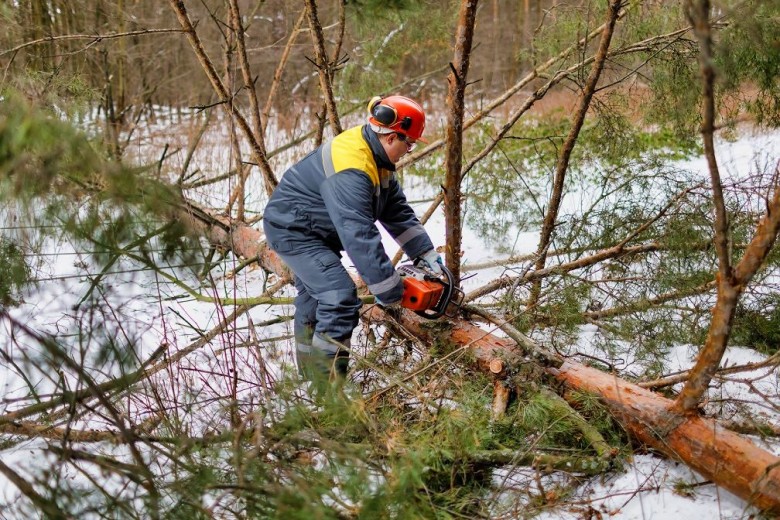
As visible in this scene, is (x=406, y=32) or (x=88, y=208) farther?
(x=406, y=32)

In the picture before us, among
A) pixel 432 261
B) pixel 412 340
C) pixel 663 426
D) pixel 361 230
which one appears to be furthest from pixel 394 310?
pixel 663 426

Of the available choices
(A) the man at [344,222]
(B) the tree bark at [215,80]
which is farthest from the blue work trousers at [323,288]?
(B) the tree bark at [215,80]

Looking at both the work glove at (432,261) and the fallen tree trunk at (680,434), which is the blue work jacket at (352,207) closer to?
the work glove at (432,261)

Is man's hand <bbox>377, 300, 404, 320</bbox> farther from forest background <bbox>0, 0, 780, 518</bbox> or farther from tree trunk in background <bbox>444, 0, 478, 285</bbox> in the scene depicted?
tree trunk in background <bbox>444, 0, 478, 285</bbox>

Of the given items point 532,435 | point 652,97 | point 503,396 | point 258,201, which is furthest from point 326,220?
point 258,201

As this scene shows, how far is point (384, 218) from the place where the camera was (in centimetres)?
369

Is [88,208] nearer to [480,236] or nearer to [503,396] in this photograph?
[503,396]

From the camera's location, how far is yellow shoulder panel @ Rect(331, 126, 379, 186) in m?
3.17

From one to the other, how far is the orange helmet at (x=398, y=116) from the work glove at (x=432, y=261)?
0.72 metres

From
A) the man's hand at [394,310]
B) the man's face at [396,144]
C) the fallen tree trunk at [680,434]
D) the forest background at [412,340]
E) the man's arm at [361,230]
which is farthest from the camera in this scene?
the man's hand at [394,310]

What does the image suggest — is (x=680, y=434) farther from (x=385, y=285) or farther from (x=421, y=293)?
(x=385, y=285)

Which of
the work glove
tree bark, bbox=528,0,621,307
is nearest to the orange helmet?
the work glove

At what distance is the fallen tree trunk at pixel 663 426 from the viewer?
2188 millimetres

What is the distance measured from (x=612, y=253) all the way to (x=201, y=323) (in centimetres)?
288
